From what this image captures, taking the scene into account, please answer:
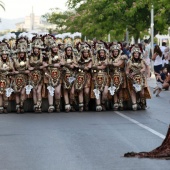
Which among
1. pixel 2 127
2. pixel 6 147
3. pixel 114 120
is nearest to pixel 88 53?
pixel 114 120

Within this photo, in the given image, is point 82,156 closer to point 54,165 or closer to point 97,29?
point 54,165

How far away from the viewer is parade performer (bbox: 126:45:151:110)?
21141 millimetres

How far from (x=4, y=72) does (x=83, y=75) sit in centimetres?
200

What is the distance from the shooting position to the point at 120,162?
11727mm

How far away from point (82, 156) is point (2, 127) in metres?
5.12

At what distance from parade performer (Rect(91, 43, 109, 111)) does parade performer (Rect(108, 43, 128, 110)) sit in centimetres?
15

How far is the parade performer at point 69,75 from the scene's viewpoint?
2120 cm

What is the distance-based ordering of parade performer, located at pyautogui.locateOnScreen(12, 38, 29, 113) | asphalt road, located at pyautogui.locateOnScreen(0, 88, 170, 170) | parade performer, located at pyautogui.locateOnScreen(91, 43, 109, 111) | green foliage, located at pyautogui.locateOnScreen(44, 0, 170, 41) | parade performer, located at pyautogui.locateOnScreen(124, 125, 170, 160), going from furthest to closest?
green foliage, located at pyautogui.locateOnScreen(44, 0, 170, 41) → parade performer, located at pyautogui.locateOnScreen(91, 43, 109, 111) → parade performer, located at pyautogui.locateOnScreen(12, 38, 29, 113) → parade performer, located at pyautogui.locateOnScreen(124, 125, 170, 160) → asphalt road, located at pyautogui.locateOnScreen(0, 88, 170, 170)

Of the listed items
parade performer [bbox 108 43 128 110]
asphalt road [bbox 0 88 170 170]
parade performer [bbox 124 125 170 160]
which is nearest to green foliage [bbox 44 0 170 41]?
parade performer [bbox 108 43 128 110]

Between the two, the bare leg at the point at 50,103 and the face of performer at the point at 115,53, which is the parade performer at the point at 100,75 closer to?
the face of performer at the point at 115,53

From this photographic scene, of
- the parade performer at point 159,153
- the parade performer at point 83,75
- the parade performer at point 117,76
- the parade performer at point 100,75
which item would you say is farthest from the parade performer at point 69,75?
the parade performer at point 159,153

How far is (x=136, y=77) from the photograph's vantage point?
21.3 m

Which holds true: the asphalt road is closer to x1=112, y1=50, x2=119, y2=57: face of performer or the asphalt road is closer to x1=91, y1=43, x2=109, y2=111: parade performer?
x1=91, y1=43, x2=109, y2=111: parade performer

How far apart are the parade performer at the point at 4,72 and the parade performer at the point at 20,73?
16 centimetres
